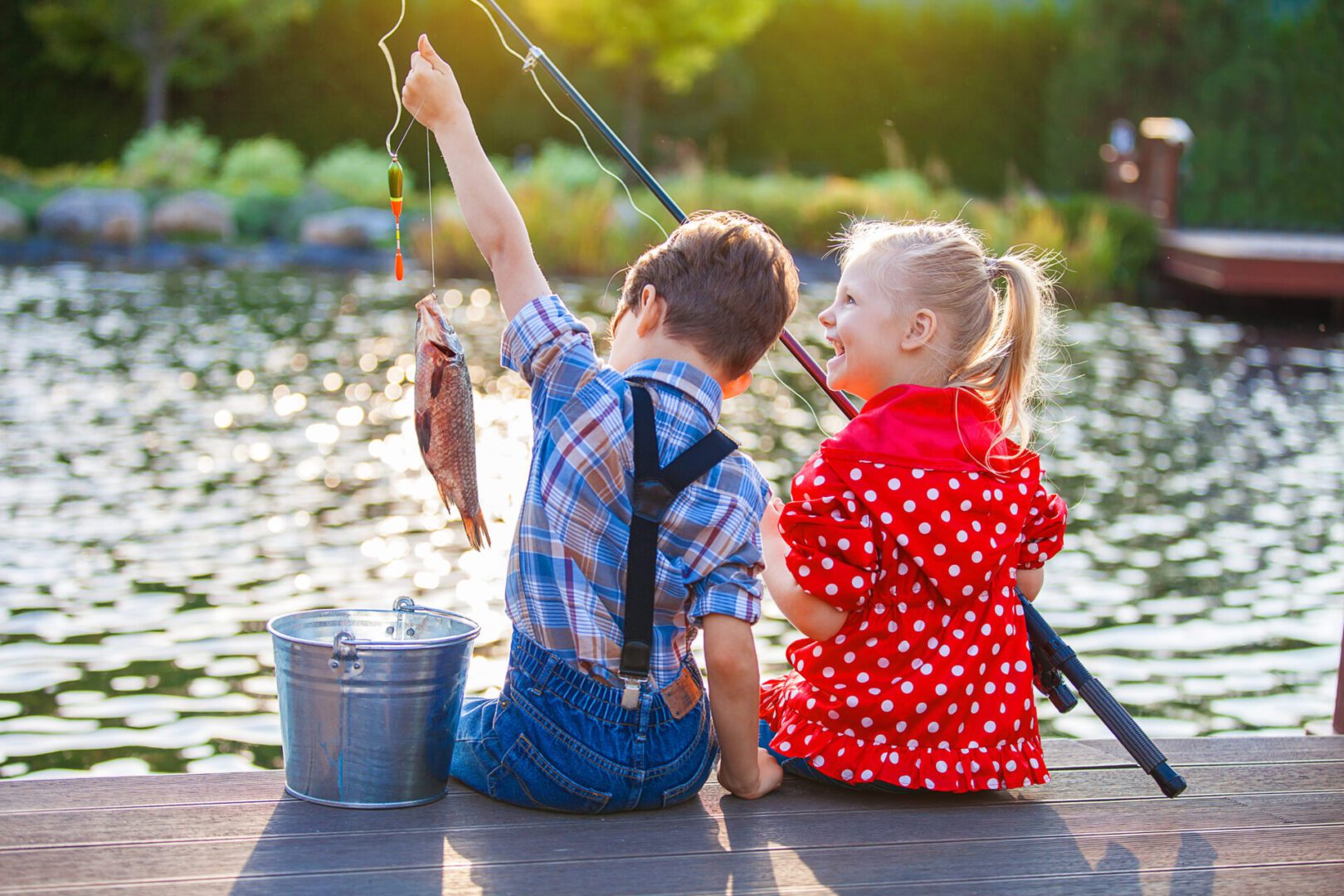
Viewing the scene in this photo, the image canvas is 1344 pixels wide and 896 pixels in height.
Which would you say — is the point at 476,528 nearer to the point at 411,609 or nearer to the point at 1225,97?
the point at 411,609

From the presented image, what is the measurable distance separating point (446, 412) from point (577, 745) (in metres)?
0.52

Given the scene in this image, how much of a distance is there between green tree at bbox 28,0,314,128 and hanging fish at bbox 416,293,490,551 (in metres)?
21.0

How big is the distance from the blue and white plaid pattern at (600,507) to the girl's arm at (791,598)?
0.11 metres

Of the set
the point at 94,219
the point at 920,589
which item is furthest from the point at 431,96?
the point at 94,219

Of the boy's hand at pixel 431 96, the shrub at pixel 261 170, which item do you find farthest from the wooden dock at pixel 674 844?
the shrub at pixel 261 170

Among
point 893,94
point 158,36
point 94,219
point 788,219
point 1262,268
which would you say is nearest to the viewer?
A: point 1262,268

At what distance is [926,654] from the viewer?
90.8 inches

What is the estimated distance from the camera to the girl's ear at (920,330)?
236 cm

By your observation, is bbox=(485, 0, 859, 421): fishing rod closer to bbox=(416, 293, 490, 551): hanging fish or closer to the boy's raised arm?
the boy's raised arm

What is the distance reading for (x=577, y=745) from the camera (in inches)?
85.7

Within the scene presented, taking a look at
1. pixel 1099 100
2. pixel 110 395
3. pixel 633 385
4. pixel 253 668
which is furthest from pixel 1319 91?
pixel 633 385

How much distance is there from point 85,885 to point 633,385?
97 cm

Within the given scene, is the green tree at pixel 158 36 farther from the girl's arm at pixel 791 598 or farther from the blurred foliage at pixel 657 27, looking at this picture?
the girl's arm at pixel 791 598

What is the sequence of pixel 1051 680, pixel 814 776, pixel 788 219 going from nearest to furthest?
1. pixel 814 776
2. pixel 1051 680
3. pixel 788 219
